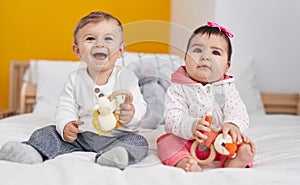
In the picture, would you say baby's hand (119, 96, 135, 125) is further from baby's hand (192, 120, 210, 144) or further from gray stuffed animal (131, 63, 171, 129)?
baby's hand (192, 120, 210, 144)

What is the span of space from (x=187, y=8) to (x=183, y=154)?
142 centimetres

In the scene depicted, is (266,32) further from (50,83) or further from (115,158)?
(115,158)

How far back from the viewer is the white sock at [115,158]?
3.36ft

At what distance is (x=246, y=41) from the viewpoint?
2232 millimetres

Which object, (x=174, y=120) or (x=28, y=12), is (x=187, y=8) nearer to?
(x=28, y=12)

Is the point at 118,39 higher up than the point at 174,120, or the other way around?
the point at 118,39

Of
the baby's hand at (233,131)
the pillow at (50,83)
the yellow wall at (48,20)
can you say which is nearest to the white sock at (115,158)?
the baby's hand at (233,131)

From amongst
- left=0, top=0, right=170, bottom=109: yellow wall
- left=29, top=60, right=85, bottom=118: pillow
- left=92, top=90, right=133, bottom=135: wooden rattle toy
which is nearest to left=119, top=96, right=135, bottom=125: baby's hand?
left=92, top=90, right=133, bottom=135: wooden rattle toy

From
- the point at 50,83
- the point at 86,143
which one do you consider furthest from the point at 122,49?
the point at 50,83

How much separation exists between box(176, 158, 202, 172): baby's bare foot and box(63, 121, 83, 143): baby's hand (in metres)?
0.32

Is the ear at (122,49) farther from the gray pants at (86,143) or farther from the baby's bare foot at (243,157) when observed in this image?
the baby's bare foot at (243,157)

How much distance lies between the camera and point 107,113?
1.12 m

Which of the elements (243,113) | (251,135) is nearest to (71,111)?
(243,113)

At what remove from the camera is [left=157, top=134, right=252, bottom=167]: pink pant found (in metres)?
1.08
